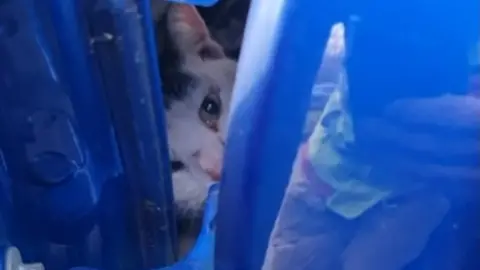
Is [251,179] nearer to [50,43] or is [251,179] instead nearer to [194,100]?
[50,43]

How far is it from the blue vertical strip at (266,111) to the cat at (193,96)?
0.75 feet

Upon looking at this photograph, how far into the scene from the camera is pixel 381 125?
1.12 ft

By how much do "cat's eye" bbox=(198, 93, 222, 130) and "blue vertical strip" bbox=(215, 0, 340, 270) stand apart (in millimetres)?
273

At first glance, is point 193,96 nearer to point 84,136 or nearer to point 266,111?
point 84,136

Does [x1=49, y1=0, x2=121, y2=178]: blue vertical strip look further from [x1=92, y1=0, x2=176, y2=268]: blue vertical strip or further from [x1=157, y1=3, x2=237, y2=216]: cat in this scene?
[x1=157, y1=3, x2=237, y2=216]: cat

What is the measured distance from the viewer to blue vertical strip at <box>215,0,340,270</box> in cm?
34

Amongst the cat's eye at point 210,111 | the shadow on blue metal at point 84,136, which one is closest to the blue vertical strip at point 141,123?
the shadow on blue metal at point 84,136

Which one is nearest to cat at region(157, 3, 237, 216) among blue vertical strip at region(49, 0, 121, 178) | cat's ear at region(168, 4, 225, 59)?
cat's ear at region(168, 4, 225, 59)

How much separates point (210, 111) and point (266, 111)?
31cm

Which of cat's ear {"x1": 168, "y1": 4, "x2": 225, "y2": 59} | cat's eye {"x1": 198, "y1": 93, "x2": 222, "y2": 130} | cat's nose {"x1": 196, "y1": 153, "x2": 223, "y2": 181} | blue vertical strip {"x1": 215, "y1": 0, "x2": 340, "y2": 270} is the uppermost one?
blue vertical strip {"x1": 215, "y1": 0, "x2": 340, "y2": 270}

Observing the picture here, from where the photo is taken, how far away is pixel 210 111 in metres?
0.67

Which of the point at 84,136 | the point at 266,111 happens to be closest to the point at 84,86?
the point at 84,136

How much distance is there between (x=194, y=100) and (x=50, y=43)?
24cm

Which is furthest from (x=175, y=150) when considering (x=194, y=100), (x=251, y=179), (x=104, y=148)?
(x=251, y=179)
